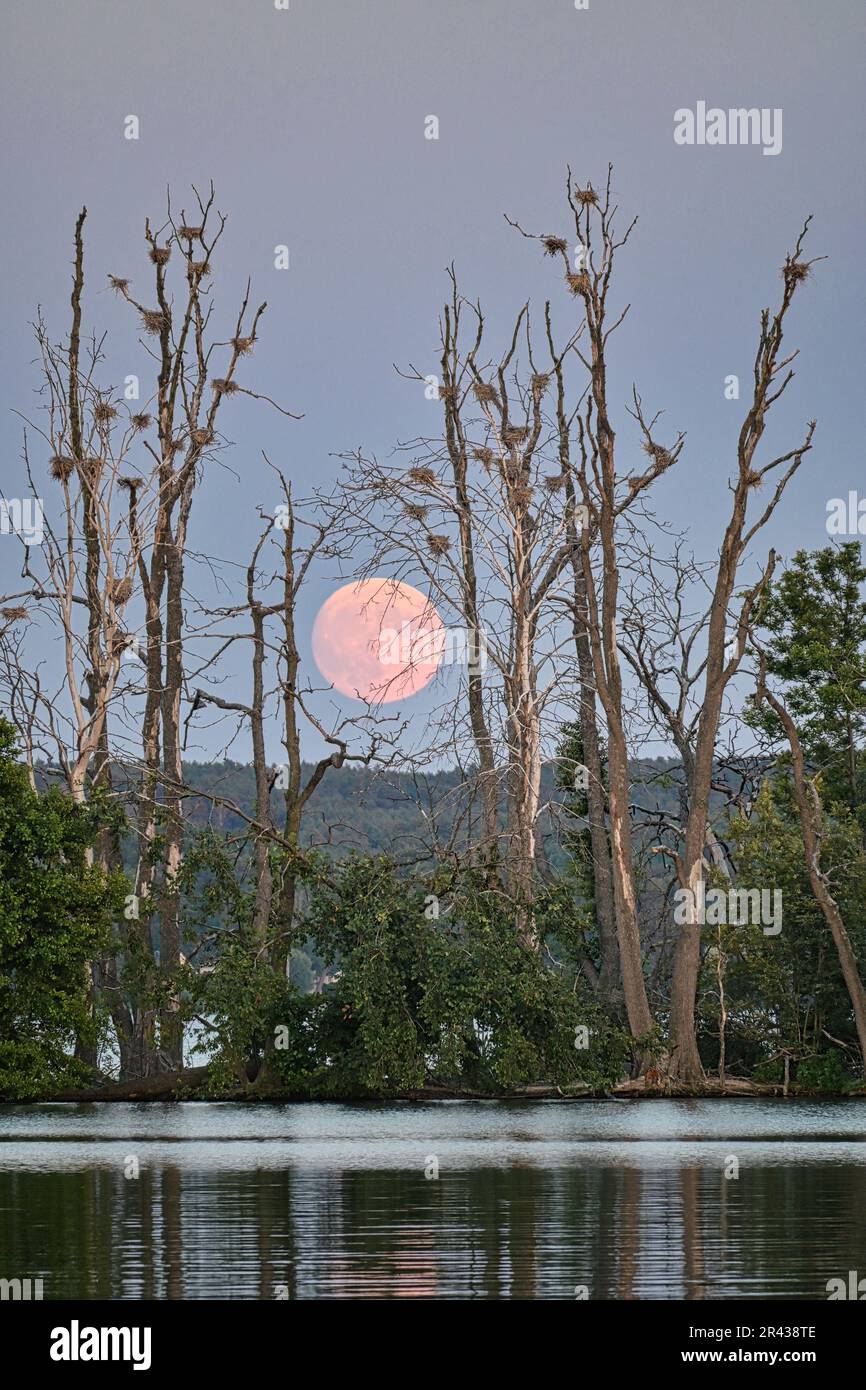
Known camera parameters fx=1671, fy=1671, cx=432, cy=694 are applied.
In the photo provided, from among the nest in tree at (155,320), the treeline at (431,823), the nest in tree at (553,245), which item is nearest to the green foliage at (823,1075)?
the treeline at (431,823)

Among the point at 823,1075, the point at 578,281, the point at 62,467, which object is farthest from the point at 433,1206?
the point at 578,281

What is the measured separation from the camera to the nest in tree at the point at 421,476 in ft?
97.2

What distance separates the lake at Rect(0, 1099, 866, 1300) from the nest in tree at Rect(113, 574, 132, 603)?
9557mm

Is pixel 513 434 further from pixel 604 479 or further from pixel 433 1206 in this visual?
pixel 433 1206

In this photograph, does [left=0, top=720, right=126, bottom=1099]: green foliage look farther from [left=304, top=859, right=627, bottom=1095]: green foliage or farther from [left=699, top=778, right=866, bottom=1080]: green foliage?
[left=699, top=778, right=866, bottom=1080]: green foliage

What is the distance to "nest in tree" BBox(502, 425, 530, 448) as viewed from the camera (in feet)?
97.6

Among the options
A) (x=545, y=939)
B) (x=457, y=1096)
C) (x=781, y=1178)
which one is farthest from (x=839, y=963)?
(x=781, y=1178)

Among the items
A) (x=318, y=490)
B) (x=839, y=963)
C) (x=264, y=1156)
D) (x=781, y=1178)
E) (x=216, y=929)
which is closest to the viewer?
(x=781, y=1178)

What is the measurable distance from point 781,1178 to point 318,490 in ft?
58.2

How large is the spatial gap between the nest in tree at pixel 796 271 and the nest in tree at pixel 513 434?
5229 millimetres

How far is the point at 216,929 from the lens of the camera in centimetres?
2502

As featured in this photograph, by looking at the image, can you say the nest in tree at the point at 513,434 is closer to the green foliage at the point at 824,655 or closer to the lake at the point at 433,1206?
the green foliage at the point at 824,655

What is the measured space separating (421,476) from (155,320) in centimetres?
566
